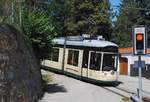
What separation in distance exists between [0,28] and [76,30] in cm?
4593

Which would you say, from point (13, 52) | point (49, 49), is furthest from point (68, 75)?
point (13, 52)

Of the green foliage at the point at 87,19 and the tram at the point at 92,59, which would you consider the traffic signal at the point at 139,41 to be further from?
the green foliage at the point at 87,19

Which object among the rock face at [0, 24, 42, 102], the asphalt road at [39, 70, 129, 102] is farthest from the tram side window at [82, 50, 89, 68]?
the rock face at [0, 24, 42, 102]

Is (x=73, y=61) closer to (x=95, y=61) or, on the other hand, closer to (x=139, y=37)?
(x=95, y=61)

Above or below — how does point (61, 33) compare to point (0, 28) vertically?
above

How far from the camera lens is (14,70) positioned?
606 inches

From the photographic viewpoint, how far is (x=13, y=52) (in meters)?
15.9

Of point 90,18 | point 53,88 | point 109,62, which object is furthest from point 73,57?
point 90,18

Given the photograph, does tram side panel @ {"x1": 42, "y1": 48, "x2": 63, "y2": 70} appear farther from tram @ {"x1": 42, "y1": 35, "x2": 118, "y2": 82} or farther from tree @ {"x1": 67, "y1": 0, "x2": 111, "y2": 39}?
tree @ {"x1": 67, "y1": 0, "x2": 111, "y2": 39}

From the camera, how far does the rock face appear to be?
1426cm

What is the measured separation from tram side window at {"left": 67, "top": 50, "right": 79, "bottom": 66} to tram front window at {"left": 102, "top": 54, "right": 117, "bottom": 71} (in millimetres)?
2516

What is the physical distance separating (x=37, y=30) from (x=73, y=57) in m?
7.78

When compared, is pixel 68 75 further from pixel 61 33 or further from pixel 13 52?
pixel 61 33

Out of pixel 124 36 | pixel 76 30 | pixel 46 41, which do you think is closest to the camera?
pixel 46 41
